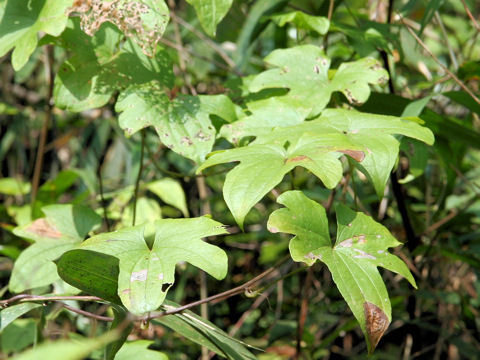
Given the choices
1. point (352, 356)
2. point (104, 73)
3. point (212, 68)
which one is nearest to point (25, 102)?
point (212, 68)

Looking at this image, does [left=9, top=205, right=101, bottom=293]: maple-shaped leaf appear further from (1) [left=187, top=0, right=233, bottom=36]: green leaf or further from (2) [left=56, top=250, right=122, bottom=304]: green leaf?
(1) [left=187, top=0, right=233, bottom=36]: green leaf

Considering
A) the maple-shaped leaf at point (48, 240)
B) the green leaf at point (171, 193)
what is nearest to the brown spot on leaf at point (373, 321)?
the maple-shaped leaf at point (48, 240)

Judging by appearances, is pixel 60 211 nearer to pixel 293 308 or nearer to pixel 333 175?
pixel 333 175

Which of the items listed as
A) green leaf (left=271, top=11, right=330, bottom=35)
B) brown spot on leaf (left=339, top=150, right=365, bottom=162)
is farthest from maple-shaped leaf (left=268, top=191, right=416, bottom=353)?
green leaf (left=271, top=11, right=330, bottom=35)

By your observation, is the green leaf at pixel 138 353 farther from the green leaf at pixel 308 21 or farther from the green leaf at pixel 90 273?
the green leaf at pixel 308 21

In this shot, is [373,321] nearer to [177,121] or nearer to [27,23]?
[177,121]
